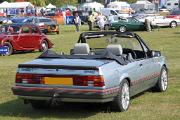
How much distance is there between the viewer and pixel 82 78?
8070mm

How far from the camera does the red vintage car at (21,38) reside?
22.4 meters

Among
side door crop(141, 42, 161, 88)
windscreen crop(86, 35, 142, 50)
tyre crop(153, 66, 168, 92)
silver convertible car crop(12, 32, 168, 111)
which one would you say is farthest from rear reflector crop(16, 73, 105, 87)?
tyre crop(153, 66, 168, 92)

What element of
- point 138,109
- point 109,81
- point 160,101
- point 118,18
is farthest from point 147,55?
point 118,18

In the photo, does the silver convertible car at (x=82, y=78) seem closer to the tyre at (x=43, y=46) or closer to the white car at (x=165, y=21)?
the tyre at (x=43, y=46)

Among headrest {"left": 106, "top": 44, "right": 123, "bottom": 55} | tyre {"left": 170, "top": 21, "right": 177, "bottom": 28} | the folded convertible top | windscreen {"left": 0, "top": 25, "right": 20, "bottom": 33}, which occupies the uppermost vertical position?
→ headrest {"left": 106, "top": 44, "right": 123, "bottom": 55}

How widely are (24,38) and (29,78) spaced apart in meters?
14.9

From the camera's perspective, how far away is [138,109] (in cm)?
898

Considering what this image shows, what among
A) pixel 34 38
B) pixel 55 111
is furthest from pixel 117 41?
pixel 34 38

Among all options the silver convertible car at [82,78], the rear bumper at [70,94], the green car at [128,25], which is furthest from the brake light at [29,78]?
the green car at [128,25]

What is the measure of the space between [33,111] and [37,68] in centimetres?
99

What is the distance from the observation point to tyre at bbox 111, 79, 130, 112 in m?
8.47

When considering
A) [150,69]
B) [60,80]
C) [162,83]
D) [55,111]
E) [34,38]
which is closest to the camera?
[60,80]

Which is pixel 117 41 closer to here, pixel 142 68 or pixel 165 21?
pixel 142 68

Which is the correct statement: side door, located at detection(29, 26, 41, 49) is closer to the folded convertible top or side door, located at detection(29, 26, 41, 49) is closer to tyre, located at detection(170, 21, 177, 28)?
the folded convertible top
